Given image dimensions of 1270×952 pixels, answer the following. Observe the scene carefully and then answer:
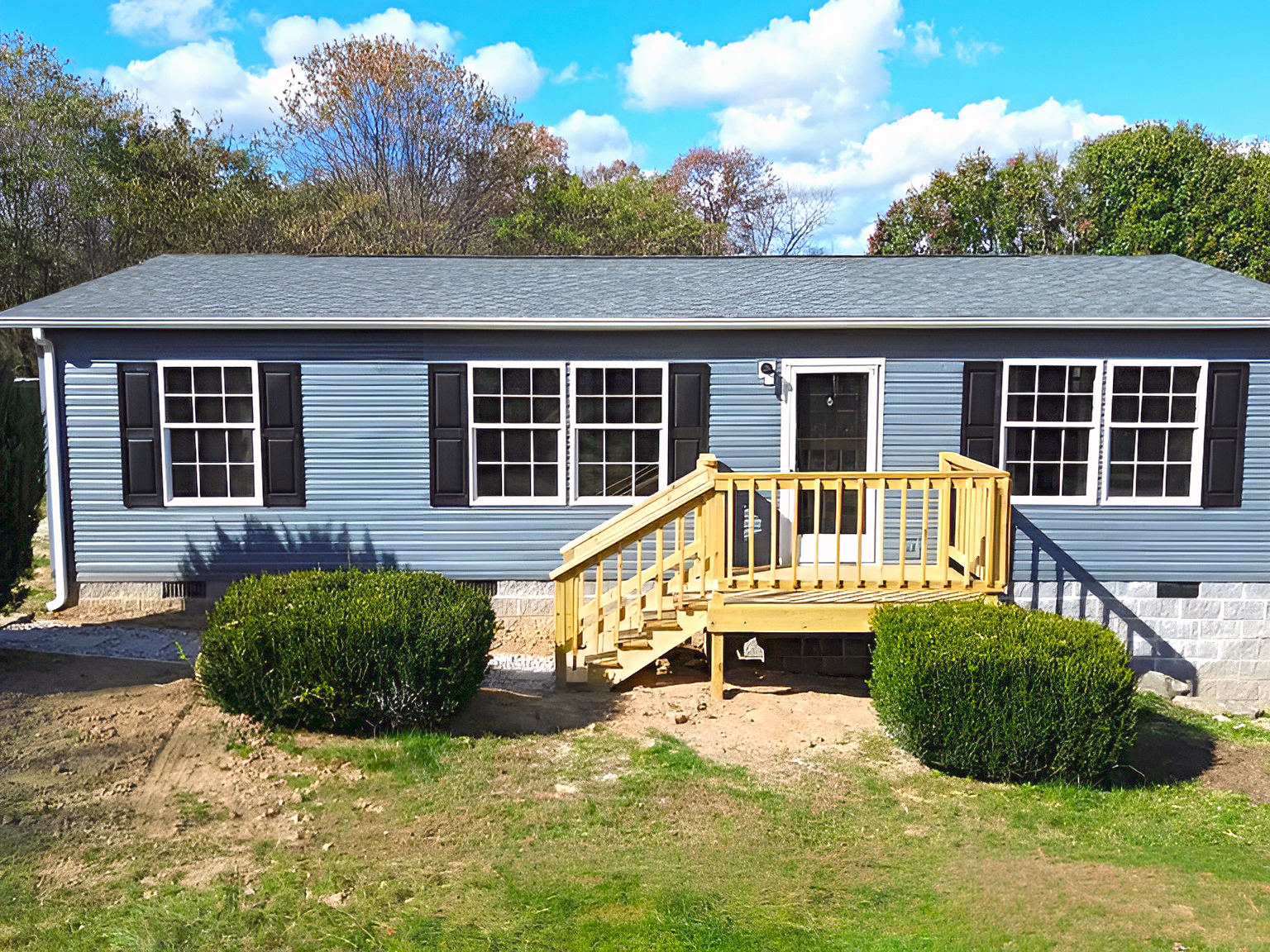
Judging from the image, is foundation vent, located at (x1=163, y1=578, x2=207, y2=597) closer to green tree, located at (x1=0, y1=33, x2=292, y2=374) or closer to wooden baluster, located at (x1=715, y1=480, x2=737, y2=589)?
wooden baluster, located at (x1=715, y1=480, x2=737, y2=589)

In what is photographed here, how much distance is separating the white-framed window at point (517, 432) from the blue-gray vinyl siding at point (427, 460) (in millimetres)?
149

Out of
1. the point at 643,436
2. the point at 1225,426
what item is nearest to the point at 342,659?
the point at 643,436

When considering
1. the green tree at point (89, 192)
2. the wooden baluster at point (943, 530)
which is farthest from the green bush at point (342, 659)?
the green tree at point (89, 192)

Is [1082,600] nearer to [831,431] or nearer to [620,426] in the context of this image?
[831,431]

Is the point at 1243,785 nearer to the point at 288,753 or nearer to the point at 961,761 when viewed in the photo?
the point at 961,761

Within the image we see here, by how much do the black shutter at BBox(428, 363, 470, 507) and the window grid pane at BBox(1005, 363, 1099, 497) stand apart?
17.0ft

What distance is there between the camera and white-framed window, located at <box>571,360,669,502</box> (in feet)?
29.9

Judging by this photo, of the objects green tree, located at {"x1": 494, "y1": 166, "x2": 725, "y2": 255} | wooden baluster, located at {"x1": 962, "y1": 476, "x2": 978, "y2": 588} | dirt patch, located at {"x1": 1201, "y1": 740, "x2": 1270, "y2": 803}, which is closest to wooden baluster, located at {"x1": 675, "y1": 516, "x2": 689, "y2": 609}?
wooden baluster, located at {"x1": 962, "y1": 476, "x2": 978, "y2": 588}

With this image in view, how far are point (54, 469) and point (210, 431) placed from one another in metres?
1.48

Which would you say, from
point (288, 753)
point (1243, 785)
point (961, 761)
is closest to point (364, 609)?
point (288, 753)

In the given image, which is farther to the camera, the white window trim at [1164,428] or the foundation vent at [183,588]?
the foundation vent at [183,588]

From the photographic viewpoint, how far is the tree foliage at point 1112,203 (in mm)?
23984

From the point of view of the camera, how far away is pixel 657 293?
32.1 ft

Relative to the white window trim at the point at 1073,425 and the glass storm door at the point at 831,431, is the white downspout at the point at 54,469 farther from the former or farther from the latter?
the white window trim at the point at 1073,425
